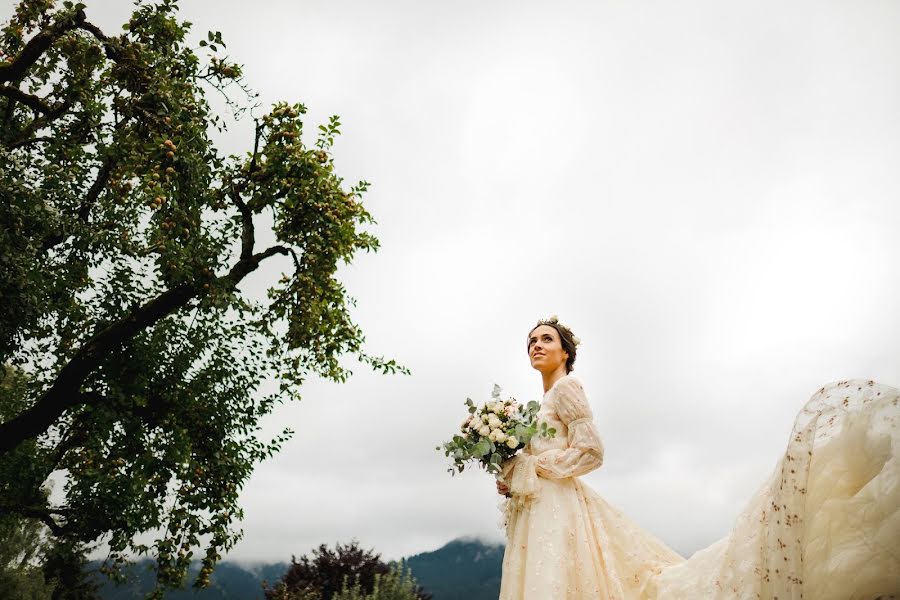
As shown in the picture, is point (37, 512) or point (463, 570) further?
point (463, 570)

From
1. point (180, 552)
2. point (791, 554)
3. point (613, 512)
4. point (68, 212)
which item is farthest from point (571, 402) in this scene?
point (68, 212)

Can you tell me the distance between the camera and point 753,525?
3.48 m

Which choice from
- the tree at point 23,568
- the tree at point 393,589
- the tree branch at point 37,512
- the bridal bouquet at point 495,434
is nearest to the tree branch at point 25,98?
the tree branch at point 37,512

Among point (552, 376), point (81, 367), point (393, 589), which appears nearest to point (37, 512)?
point (81, 367)

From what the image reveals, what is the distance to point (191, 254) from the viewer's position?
27.1ft

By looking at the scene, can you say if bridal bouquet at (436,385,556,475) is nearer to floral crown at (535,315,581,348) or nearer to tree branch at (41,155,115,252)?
floral crown at (535,315,581,348)

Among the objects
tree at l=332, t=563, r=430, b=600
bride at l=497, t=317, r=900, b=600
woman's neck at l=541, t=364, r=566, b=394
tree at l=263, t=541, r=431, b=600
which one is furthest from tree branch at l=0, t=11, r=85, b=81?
tree at l=263, t=541, r=431, b=600

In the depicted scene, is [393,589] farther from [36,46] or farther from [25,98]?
[36,46]

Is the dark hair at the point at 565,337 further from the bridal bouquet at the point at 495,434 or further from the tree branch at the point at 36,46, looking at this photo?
the tree branch at the point at 36,46

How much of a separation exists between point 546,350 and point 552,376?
31cm

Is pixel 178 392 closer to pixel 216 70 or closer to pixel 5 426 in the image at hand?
pixel 5 426

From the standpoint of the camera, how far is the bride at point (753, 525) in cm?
281

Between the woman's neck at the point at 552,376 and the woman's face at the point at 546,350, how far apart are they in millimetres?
38

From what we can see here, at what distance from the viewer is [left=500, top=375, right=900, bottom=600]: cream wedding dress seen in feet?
9.21
